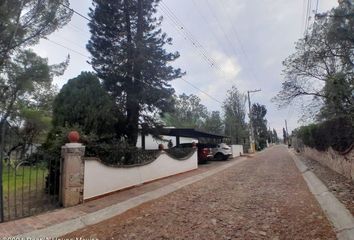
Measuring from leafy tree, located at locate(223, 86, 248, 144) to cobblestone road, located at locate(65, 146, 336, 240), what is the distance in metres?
32.7

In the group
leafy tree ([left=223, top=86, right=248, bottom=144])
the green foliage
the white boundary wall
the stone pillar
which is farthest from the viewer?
leafy tree ([left=223, top=86, right=248, bottom=144])

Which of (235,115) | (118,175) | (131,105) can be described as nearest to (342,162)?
(118,175)

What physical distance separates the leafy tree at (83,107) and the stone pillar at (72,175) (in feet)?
6.49

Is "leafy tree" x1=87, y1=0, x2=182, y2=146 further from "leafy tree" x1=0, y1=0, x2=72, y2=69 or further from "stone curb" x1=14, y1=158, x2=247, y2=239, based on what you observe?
"stone curb" x1=14, y1=158, x2=247, y2=239

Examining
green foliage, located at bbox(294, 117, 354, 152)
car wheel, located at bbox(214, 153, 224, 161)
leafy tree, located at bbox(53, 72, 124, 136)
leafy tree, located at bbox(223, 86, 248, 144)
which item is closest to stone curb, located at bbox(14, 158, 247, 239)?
leafy tree, located at bbox(53, 72, 124, 136)

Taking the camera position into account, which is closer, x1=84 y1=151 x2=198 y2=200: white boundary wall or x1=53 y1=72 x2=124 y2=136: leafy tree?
x1=84 y1=151 x2=198 y2=200: white boundary wall

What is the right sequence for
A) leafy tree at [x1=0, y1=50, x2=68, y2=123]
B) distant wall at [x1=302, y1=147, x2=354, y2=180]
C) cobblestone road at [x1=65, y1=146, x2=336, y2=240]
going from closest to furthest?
cobblestone road at [x1=65, y1=146, x2=336, y2=240]
distant wall at [x1=302, y1=147, x2=354, y2=180]
leafy tree at [x1=0, y1=50, x2=68, y2=123]

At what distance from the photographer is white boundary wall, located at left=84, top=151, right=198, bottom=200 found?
7.45 m

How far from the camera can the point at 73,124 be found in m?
9.08

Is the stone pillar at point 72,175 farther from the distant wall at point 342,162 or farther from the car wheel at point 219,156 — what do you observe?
the car wheel at point 219,156

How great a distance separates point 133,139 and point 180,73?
14.6 feet

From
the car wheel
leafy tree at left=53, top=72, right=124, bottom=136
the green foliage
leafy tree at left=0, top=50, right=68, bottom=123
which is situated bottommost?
the car wheel

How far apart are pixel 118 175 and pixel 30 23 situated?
10.0 m

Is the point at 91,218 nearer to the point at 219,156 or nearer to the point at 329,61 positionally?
the point at 329,61
